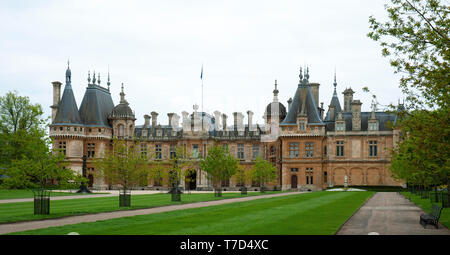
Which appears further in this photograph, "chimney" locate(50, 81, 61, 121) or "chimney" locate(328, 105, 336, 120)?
"chimney" locate(50, 81, 61, 121)

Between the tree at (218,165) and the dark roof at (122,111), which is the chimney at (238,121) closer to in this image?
the dark roof at (122,111)

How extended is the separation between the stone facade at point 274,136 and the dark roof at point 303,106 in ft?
0.51

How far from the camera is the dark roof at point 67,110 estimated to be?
79.2m

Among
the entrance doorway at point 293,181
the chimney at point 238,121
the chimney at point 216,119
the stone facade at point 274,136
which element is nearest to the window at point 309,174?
the stone facade at point 274,136

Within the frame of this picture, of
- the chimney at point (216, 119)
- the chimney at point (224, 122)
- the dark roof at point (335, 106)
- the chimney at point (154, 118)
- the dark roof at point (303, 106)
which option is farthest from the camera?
the chimney at point (154, 118)

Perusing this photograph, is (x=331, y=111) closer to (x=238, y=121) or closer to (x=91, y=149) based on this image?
(x=238, y=121)

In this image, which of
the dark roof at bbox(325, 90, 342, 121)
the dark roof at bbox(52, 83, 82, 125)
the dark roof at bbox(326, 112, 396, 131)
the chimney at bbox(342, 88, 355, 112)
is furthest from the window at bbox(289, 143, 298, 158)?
the dark roof at bbox(52, 83, 82, 125)

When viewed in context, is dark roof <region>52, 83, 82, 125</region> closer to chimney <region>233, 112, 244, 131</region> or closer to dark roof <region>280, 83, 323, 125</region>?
chimney <region>233, 112, 244, 131</region>

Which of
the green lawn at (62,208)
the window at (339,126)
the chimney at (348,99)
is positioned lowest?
the green lawn at (62,208)

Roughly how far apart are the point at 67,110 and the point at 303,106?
125 ft

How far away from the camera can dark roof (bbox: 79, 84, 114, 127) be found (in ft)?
271

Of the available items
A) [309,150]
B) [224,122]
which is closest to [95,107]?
[224,122]
